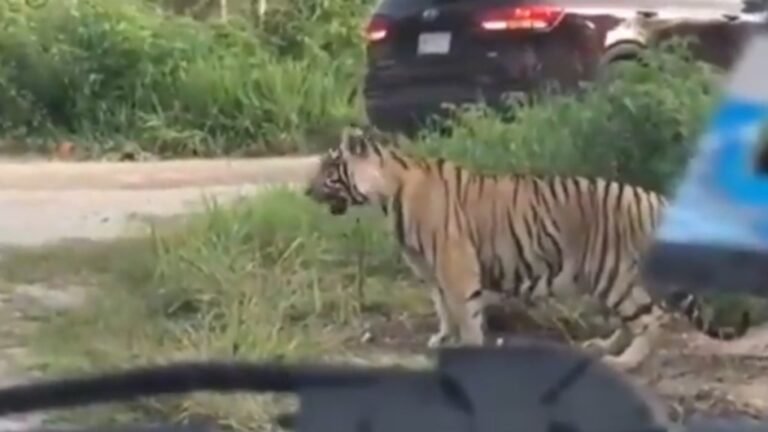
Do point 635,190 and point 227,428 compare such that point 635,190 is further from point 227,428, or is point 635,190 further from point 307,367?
point 307,367

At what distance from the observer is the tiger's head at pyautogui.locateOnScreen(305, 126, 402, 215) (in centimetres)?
443

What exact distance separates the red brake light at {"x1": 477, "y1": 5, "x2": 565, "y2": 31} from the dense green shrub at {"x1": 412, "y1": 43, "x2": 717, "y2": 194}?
0.19 metres

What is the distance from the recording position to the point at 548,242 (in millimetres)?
4688

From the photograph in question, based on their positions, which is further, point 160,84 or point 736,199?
point 160,84

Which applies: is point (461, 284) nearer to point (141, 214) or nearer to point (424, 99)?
point (424, 99)

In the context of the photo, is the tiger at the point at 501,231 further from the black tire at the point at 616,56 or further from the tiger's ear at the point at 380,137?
the black tire at the point at 616,56

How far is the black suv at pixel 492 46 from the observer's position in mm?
4242

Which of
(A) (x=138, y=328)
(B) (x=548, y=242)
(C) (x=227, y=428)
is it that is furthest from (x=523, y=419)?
(B) (x=548, y=242)

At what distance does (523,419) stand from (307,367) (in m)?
0.15

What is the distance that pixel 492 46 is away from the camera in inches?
171

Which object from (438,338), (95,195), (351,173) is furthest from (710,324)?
(95,195)

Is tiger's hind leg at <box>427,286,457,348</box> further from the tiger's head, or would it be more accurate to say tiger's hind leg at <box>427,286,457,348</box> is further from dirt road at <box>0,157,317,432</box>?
dirt road at <box>0,157,317,432</box>

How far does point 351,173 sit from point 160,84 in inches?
17.9

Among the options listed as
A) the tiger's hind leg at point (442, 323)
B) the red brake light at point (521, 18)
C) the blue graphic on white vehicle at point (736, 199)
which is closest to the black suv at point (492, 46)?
the red brake light at point (521, 18)
